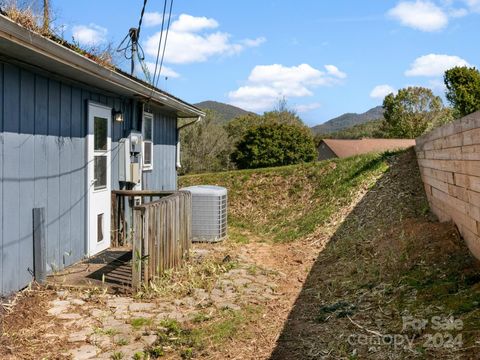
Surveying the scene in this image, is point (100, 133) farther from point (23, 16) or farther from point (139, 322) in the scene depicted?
point (139, 322)

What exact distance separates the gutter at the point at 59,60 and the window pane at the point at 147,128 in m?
1.59

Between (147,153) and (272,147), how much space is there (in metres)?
12.2

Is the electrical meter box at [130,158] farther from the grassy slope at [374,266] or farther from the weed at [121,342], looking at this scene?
the weed at [121,342]

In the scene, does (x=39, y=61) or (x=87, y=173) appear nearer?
(x=39, y=61)

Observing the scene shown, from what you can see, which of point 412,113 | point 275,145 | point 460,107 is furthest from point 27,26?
A: point 412,113

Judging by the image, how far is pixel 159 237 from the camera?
515cm

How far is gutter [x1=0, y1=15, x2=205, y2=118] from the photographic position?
143 inches

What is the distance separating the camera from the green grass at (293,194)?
31.9 feet

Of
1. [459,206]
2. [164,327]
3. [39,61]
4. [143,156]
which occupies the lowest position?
[164,327]

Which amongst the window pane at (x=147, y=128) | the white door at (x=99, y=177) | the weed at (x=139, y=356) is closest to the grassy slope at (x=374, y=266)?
the weed at (x=139, y=356)

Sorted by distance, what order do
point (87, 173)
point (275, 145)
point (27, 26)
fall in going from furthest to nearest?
point (275, 145), point (87, 173), point (27, 26)

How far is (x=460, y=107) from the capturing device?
1040 inches

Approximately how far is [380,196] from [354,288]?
418 centimetres

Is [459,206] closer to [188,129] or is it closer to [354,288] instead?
[354,288]
